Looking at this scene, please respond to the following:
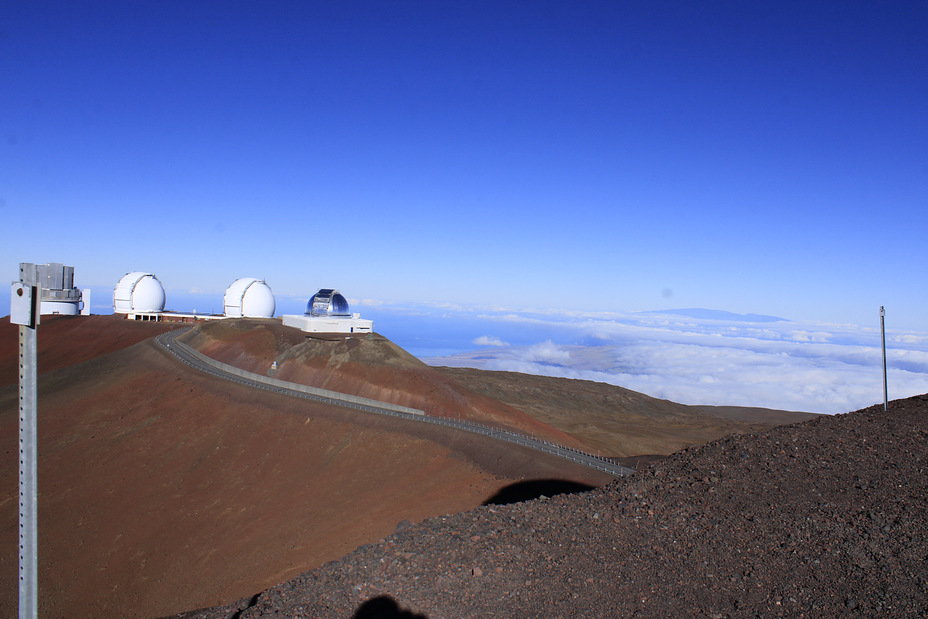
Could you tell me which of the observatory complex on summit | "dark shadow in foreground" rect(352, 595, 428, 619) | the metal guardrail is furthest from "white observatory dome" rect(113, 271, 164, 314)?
"dark shadow in foreground" rect(352, 595, 428, 619)

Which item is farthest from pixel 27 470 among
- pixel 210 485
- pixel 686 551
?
pixel 210 485

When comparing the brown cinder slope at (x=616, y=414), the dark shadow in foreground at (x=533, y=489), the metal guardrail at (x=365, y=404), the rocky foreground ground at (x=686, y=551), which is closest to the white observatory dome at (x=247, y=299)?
the metal guardrail at (x=365, y=404)

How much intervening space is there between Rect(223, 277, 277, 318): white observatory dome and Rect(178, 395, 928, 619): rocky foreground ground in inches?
1739

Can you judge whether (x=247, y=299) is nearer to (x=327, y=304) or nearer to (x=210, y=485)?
(x=327, y=304)

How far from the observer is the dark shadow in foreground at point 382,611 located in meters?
6.93

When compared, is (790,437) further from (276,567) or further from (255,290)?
(255,290)

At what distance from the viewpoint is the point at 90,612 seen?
14.0 meters

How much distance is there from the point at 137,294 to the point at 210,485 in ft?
122

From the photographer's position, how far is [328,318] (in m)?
38.7

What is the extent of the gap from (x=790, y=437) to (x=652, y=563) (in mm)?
4668

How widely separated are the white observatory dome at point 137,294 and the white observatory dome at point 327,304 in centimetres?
2027

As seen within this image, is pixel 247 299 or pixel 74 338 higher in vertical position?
pixel 247 299

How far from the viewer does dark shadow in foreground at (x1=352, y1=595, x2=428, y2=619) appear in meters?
6.93

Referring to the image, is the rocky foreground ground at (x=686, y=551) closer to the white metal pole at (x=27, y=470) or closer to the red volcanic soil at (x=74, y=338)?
the white metal pole at (x=27, y=470)
